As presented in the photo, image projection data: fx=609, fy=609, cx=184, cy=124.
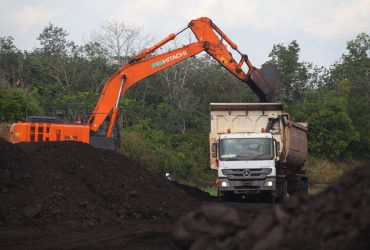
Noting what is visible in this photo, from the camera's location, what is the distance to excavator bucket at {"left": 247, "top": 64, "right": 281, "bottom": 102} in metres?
24.6

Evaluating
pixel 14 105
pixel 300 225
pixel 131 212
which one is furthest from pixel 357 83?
pixel 300 225

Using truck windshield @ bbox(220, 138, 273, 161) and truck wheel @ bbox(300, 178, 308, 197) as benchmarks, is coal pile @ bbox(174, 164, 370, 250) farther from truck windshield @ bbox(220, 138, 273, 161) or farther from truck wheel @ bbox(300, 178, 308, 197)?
truck wheel @ bbox(300, 178, 308, 197)

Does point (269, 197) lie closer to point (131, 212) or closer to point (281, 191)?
point (281, 191)

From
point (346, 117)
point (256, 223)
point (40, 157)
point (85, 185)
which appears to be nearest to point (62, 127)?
point (40, 157)

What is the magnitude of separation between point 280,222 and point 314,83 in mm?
63066

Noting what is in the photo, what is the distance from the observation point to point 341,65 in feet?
251

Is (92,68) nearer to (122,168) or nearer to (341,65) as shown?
(341,65)

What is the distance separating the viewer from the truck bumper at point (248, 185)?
72.1ft

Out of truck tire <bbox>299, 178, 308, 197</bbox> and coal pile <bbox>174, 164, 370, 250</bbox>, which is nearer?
coal pile <bbox>174, 164, 370, 250</bbox>

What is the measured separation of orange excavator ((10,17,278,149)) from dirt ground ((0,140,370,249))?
2.24m

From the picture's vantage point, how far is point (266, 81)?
2480 centimetres

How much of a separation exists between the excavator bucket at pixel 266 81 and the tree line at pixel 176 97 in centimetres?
1699

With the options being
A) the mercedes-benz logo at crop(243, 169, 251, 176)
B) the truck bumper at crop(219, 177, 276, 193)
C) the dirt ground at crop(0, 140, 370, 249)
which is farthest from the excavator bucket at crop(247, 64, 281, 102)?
the dirt ground at crop(0, 140, 370, 249)

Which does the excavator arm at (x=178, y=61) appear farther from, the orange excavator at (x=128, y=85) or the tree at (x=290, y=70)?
the tree at (x=290, y=70)
